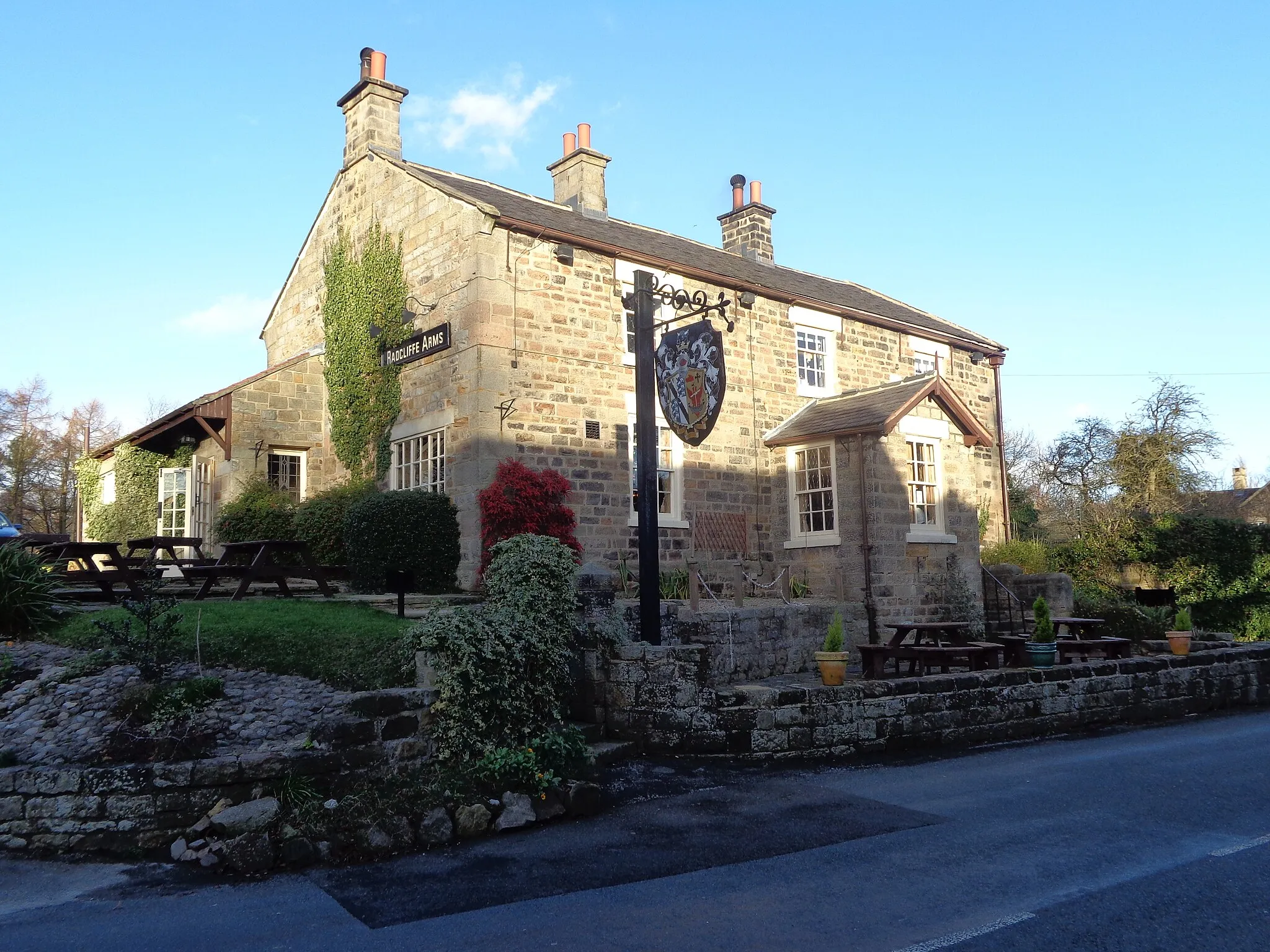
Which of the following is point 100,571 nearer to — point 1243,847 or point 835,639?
point 835,639

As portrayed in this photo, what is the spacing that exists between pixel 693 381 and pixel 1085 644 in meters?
7.39

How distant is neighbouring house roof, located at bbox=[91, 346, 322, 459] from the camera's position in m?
16.2

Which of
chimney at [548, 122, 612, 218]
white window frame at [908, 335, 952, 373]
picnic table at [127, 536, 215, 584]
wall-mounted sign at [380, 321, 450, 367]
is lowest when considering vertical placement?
picnic table at [127, 536, 215, 584]

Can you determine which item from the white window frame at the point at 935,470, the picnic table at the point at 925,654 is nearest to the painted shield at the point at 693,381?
the picnic table at the point at 925,654

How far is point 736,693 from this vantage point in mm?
8930

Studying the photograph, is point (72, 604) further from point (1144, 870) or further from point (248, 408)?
point (1144, 870)

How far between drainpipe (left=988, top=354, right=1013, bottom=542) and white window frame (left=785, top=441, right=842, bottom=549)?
7.68m

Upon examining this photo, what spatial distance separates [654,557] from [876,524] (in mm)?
6100

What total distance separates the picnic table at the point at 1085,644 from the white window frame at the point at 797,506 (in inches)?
140

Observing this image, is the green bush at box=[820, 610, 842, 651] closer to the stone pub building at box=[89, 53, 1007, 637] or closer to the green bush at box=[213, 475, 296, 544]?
the stone pub building at box=[89, 53, 1007, 637]

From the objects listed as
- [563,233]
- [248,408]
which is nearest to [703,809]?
[563,233]

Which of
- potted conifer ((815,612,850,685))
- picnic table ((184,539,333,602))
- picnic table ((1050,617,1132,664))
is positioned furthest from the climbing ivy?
picnic table ((1050,617,1132,664))

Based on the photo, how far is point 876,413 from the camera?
14.9m

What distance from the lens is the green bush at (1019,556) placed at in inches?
773
